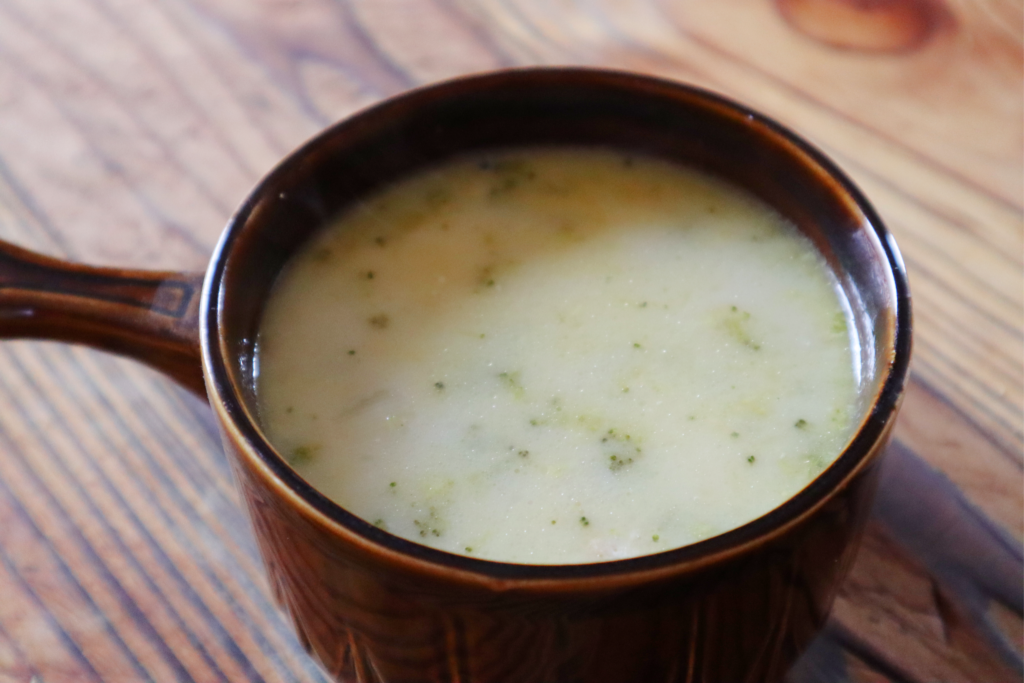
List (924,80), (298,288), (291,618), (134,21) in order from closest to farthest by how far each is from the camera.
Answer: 1. (291,618)
2. (298,288)
3. (924,80)
4. (134,21)

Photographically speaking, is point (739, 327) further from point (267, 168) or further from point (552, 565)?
point (267, 168)

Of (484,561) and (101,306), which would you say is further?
(101,306)

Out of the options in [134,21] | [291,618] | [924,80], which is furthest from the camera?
[134,21]

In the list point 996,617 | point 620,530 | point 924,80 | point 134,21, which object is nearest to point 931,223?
point 924,80

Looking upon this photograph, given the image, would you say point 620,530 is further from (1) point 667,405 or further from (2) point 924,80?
(2) point 924,80

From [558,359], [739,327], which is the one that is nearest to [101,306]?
[558,359]
